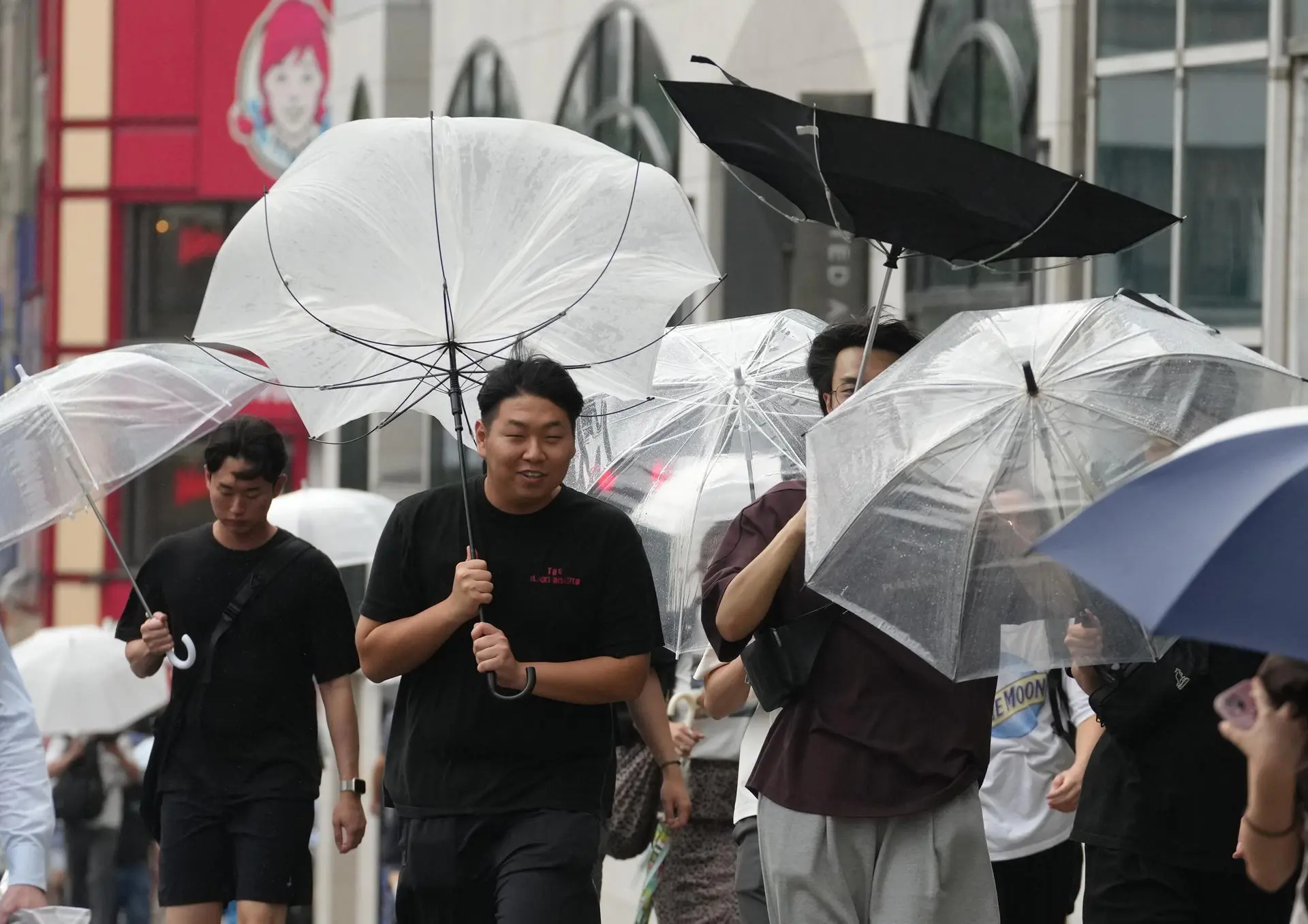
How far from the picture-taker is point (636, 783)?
7980 mm

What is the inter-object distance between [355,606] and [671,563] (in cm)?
1351

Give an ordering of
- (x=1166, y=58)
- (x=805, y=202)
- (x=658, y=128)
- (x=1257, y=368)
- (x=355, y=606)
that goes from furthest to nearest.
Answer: (x=355, y=606) < (x=658, y=128) < (x=1166, y=58) < (x=805, y=202) < (x=1257, y=368)

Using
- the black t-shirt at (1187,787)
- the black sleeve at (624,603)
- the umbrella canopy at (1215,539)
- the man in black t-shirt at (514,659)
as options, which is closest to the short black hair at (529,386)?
the man in black t-shirt at (514,659)

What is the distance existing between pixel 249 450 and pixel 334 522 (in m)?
5.89

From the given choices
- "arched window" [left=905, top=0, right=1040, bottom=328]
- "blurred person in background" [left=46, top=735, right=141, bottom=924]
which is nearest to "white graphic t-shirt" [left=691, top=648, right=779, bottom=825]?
"arched window" [left=905, top=0, right=1040, bottom=328]

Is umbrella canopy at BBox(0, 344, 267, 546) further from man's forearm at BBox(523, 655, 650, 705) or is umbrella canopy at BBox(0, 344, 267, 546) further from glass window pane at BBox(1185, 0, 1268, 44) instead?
glass window pane at BBox(1185, 0, 1268, 44)

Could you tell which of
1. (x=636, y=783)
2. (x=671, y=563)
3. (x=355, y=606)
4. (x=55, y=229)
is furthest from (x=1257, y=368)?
(x=55, y=229)

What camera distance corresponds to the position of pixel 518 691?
222 inches

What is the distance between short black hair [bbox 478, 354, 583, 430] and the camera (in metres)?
5.75

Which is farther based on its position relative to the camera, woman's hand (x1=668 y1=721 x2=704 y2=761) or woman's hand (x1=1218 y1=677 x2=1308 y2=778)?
woman's hand (x1=668 y1=721 x2=704 y2=761)

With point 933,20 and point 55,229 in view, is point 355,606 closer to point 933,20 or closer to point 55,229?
point 933,20

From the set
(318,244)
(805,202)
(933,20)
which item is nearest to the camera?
(805,202)

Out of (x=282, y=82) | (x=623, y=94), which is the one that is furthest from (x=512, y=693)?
(x=282, y=82)

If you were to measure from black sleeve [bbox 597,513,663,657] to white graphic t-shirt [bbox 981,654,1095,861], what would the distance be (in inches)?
72.0
